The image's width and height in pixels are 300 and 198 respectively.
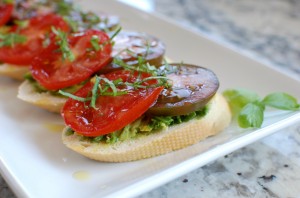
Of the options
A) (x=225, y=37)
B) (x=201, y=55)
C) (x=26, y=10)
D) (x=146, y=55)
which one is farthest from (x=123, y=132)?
(x=225, y=37)

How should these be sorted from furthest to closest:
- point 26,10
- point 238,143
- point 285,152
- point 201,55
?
point 26,10
point 201,55
point 285,152
point 238,143

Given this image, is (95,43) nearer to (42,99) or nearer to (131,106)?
(42,99)

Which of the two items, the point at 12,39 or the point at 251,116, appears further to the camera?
the point at 12,39

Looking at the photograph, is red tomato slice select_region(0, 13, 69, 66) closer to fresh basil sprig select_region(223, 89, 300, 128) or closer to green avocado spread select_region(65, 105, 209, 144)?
green avocado spread select_region(65, 105, 209, 144)

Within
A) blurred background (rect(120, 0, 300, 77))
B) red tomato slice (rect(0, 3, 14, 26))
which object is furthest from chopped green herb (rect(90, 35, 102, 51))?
blurred background (rect(120, 0, 300, 77))

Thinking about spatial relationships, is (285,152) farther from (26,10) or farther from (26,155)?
(26,10)

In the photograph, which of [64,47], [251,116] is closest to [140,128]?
[251,116]

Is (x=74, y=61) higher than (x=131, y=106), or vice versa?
(x=131, y=106)
